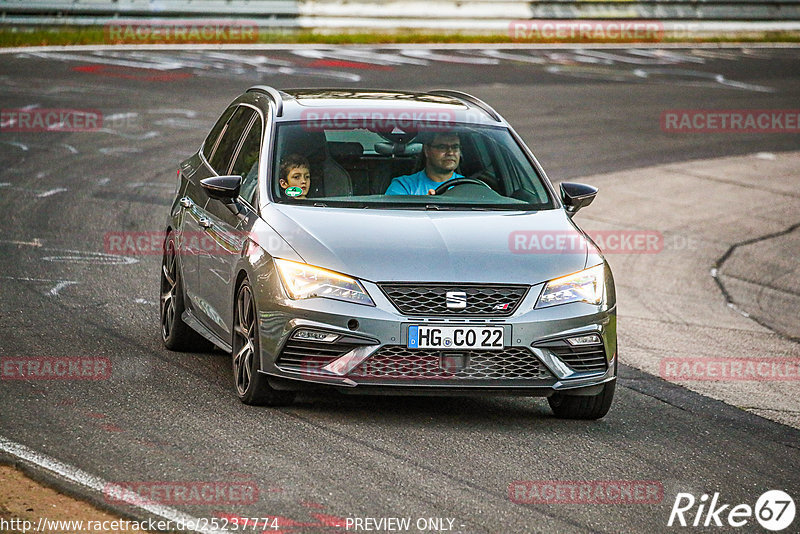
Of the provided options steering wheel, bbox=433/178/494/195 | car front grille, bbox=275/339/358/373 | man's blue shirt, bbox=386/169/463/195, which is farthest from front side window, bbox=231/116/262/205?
car front grille, bbox=275/339/358/373

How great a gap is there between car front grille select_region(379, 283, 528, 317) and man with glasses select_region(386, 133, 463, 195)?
1.46m

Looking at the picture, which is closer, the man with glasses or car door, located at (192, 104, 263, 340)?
car door, located at (192, 104, 263, 340)

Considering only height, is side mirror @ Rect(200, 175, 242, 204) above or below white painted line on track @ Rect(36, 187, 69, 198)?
above

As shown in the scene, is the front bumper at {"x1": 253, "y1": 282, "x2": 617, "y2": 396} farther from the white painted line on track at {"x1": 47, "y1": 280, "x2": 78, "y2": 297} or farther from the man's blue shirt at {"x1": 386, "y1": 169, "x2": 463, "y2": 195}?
the white painted line on track at {"x1": 47, "y1": 280, "x2": 78, "y2": 297}

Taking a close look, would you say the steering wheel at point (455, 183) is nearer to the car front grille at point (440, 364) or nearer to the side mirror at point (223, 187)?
the side mirror at point (223, 187)

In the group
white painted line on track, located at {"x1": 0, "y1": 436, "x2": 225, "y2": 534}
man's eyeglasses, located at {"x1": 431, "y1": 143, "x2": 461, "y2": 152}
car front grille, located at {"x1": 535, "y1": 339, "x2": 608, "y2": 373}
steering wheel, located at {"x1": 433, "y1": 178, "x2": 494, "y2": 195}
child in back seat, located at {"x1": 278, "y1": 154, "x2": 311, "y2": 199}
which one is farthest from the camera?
man's eyeglasses, located at {"x1": 431, "y1": 143, "x2": 461, "y2": 152}

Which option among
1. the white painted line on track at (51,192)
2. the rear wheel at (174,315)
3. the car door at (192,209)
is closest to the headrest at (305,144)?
the car door at (192,209)

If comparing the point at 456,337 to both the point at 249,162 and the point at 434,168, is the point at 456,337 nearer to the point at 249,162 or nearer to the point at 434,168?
the point at 434,168

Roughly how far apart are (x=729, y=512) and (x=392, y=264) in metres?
2.16

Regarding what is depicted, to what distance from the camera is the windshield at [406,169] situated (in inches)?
330

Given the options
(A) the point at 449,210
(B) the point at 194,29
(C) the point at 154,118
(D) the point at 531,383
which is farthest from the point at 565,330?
(B) the point at 194,29

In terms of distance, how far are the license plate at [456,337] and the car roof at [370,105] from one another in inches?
82.1

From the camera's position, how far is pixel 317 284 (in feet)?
24.2

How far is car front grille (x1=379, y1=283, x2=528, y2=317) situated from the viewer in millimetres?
7301
